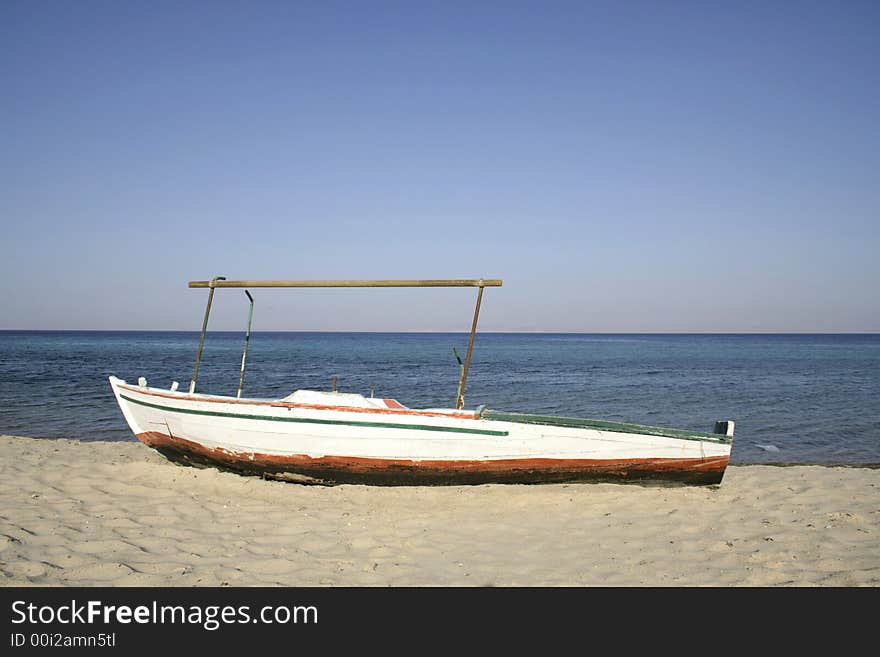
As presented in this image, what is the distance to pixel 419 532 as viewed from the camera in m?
6.34

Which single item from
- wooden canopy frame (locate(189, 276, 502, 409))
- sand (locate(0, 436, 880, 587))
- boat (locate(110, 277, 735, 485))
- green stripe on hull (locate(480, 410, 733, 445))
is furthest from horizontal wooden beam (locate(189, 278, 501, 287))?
sand (locate(0, 436, 880, 587))

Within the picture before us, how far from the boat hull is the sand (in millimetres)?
209

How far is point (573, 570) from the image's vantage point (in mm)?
5266

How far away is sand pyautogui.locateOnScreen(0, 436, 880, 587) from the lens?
5.04m

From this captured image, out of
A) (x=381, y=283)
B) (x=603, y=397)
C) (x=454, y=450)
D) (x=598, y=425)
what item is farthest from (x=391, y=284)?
(x=603, y=397)

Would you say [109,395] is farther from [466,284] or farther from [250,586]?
[250,586]

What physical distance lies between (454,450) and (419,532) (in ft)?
5.30

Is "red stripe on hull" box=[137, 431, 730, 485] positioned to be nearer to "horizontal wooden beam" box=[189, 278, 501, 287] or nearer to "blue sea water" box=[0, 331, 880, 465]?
"horizontal wooden beam" box=[189, 278, 501, 287]

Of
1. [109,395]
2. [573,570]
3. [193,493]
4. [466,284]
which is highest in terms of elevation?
[466,284]

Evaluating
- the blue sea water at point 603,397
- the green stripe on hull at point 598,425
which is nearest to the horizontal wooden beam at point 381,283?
the green stripe on hull at point 598,425

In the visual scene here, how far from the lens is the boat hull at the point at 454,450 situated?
775 cm

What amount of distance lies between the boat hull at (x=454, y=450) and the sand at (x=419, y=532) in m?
0.21
